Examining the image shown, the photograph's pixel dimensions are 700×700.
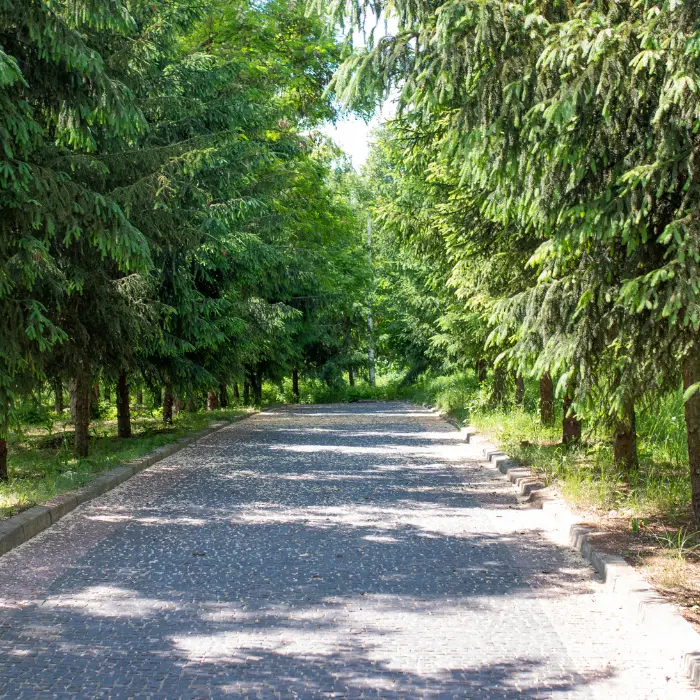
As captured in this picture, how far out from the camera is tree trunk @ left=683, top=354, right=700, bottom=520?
22.4ft

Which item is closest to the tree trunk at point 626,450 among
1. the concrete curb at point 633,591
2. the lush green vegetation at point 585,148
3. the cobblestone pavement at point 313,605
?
the concrete curb at point 633,591

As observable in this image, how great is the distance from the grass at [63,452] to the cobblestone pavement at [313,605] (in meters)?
0.61

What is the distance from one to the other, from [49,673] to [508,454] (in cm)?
1021

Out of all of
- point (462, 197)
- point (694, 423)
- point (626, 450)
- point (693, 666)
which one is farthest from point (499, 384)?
point (693, 666)

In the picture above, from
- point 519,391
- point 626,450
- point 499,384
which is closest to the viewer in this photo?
point 626,450

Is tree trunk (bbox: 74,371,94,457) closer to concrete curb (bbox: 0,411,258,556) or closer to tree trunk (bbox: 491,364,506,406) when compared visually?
concrete curb (bbox: 0,411,258,556)

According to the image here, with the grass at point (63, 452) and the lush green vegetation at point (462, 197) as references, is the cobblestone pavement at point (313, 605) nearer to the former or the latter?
the grass at point (63, 452)

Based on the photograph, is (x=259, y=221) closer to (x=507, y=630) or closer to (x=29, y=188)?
(x=29, y=188)

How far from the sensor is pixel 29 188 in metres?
7.74

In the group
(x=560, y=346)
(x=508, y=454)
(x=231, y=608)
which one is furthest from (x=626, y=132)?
(x=508, y=454)

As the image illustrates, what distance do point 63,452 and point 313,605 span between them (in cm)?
979

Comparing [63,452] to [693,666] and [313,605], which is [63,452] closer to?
[313,605]

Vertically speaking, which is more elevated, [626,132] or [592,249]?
[626,132]

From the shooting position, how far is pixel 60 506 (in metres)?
9.11
